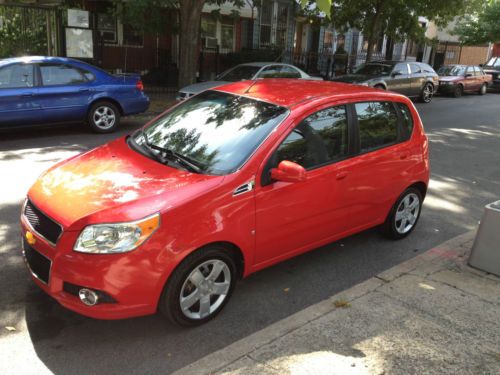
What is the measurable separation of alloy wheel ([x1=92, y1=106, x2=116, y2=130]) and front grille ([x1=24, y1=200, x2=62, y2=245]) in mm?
6571

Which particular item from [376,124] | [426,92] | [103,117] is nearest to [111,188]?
[376,124]

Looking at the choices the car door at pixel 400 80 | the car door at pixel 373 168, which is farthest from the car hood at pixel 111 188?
the car door at pixel 400 80

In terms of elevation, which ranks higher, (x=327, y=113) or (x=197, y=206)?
(x=327, y=113)

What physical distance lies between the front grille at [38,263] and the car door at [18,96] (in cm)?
599

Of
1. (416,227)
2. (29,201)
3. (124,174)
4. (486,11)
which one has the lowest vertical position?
(416,227)

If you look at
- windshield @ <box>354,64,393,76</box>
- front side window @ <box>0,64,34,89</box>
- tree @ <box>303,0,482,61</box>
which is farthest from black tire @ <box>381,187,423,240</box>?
tree @ <box>303,0,482,61</box>

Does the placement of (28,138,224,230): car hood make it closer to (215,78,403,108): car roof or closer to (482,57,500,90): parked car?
(215,78,403,108): car roof

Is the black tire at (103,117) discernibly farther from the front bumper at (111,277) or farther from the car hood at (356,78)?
the car hood at (356,78)

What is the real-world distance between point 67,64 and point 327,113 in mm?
6810

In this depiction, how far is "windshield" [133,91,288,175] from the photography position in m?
3.78

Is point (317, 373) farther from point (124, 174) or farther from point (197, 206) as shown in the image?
point (124, 174)

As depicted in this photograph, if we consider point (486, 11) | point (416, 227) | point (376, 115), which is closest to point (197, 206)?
point (376, 115)

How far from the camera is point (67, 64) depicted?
9398mm

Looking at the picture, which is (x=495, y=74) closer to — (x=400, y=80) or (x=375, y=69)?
(x=400, y=80)
